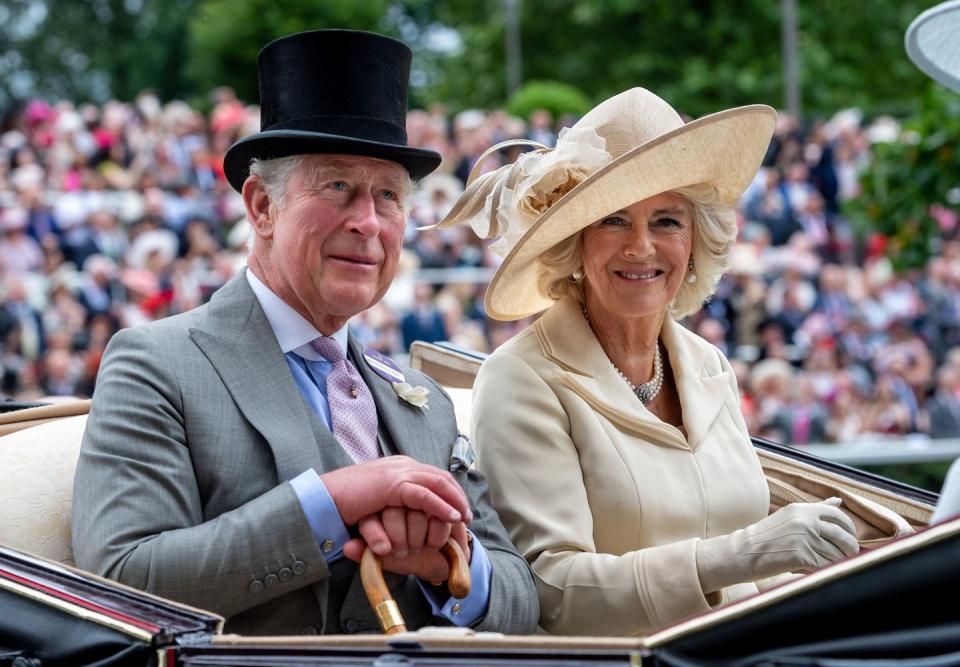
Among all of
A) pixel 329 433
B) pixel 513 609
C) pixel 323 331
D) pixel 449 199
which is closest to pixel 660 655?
pixel 513 609

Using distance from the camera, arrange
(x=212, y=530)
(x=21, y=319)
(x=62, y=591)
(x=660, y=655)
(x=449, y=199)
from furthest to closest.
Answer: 1. (x=449, y=199)
2. (x=21, y=319)
3. (x=212, y=530)
4. (x=62, y=591)
5. (x=660, y=655)

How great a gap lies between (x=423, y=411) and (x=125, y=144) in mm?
10414

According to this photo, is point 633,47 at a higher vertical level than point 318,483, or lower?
higher

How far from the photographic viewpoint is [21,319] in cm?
987

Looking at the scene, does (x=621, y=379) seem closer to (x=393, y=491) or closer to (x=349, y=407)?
(x=349, y=407)

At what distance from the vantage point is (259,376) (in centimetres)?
257

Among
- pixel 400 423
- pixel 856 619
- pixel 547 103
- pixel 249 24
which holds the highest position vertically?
pixel 249 24

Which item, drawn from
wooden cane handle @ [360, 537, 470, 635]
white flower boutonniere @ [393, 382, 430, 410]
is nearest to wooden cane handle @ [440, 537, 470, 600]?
wooden cane handle @ [360, 537, 470, 635]

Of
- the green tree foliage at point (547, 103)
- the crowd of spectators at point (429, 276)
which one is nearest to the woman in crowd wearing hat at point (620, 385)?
the crowd of spectators at point (429, 276)

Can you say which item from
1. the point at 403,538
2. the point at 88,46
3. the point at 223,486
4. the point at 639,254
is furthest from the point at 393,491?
the point at 88,46

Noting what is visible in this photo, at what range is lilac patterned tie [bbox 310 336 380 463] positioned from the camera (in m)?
2.68

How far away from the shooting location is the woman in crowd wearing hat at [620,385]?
2.74m

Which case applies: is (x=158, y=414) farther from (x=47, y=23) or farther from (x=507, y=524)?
(x=47, y=23)

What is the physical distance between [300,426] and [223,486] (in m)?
0.19
